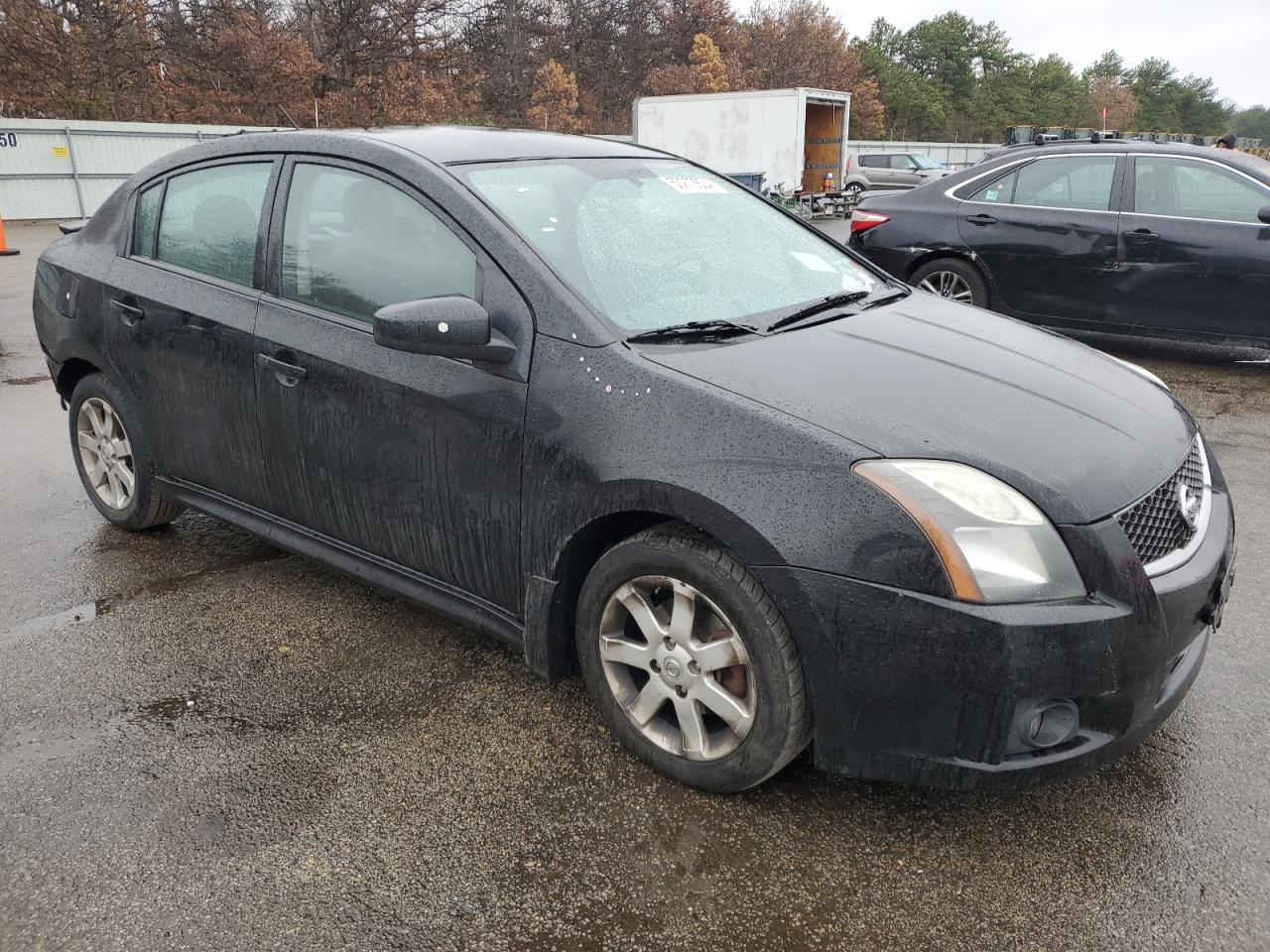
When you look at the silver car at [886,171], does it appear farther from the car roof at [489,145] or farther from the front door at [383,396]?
the front door at [383,396]

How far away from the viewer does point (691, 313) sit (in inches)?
114

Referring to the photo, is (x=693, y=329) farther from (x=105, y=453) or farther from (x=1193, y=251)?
(x=1193, y=251)

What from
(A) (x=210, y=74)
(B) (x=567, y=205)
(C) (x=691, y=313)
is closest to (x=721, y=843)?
(C) (x=691, y=313)

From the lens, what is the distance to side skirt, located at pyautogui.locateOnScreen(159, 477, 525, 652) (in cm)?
302

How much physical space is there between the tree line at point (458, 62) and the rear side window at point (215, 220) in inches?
706

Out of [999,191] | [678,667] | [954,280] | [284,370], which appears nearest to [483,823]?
[678,667]

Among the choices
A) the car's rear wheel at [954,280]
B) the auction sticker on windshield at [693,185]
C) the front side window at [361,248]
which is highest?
the auction sticker on windshield at [693,185]

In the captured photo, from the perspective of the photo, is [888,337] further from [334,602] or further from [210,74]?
[210,74]

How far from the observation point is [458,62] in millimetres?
37875

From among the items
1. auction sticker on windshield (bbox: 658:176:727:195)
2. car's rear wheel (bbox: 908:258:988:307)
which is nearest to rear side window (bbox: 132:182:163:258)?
auction sticker on windshield (bbox: 658:176:727:195)

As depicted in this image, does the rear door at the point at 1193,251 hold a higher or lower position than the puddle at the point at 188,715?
higher

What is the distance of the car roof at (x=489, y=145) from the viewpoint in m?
3.19

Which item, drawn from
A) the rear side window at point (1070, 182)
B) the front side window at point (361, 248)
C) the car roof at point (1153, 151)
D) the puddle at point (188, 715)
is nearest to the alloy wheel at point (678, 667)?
the front side window at point (361, 248)

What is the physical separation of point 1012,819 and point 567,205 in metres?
2.14
